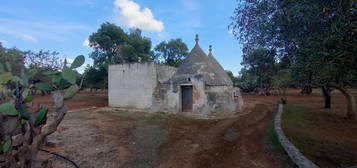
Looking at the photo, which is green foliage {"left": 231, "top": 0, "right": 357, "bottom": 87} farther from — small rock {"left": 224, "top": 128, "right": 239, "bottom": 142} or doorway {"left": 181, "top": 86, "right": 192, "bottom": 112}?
doorway {"left": 181, "top": 86, "right": 192, "bottom": 112}

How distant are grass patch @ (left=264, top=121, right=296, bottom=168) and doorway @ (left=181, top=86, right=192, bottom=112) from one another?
20.1 feet

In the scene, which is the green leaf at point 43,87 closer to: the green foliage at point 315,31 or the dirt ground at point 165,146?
the dirt ground at point 165,146

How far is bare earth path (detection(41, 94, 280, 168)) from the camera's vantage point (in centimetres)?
490

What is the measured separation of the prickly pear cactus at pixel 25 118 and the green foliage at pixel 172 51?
999 inches

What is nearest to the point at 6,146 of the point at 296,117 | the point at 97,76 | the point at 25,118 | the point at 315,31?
the point at 25,118

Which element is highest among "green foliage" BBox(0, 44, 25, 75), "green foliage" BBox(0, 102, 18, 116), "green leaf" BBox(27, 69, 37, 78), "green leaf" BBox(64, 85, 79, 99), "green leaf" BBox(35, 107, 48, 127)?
"green foliage" BBox(0, 44, 25, 75)

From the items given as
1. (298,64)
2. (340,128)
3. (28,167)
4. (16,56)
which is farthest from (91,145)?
(16,56)

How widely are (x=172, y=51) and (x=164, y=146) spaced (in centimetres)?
2439

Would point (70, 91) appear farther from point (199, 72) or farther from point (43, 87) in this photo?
point (199, 72)

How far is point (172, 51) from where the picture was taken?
96.4 ft

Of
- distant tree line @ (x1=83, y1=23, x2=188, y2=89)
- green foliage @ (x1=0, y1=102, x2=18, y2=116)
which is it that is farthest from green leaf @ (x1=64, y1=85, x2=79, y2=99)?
distant tree line @ (x1=83, y1=23, x2=188, y2=89)

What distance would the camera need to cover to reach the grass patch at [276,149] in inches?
189

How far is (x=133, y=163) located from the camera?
4848 millimetres

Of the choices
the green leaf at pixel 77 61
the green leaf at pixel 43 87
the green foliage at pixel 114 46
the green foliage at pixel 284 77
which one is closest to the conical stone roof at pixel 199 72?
the green foliage at pixel 284 77
